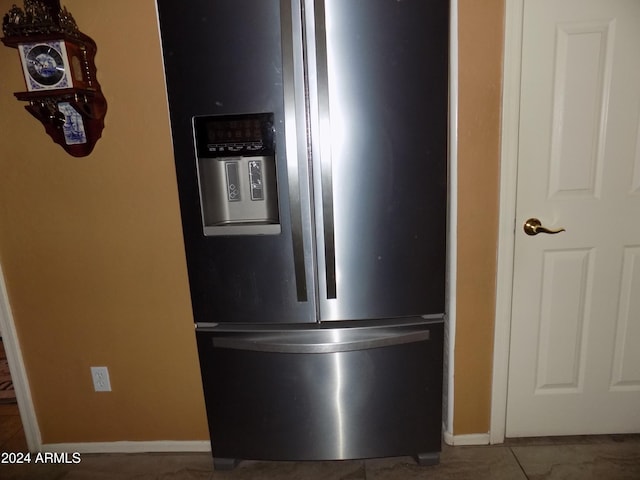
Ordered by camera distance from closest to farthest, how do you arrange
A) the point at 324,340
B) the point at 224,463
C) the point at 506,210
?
the point at 324,340 → the point at 506,210 → the point at 224,463

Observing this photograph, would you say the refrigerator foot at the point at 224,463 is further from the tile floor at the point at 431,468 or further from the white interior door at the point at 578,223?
the white interior door at the point at 578,223

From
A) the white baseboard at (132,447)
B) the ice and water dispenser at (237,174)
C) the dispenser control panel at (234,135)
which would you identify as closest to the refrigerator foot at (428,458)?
the white baseboard at (132,447)

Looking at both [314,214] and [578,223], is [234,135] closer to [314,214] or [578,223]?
[314,214]

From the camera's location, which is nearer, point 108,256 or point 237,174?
point 237,174

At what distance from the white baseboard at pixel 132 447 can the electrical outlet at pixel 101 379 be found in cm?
28

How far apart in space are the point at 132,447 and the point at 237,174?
1378mm

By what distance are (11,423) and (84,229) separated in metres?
1.27

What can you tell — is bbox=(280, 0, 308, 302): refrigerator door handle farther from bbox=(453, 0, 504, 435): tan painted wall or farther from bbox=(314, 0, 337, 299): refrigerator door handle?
bbox=(453, 0, 504, 435): tan painted wall

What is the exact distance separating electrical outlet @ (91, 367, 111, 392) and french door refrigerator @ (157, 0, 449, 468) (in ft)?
1.75

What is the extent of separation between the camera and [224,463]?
63.9 inches

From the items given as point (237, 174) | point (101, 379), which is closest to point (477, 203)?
point (237, 174)

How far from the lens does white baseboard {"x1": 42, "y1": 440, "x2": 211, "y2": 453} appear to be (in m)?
1.75

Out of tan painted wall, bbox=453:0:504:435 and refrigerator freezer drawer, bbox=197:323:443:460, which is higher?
tan painted wall, bbox=453:0:504:435

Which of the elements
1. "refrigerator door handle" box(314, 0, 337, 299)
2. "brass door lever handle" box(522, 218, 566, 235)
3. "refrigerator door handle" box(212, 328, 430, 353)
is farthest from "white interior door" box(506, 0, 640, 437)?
"refrigerator door handle" box(314, 0, 337, 299)
